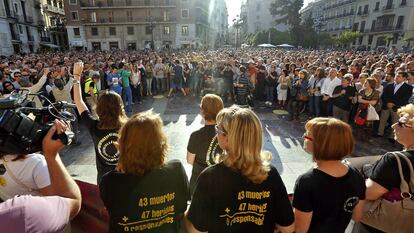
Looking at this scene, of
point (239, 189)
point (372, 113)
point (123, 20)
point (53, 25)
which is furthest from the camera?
point (53, 25)

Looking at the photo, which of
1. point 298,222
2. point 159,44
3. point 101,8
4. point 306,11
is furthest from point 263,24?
point 298,222

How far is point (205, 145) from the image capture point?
113 inches

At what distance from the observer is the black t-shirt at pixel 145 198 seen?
167cm

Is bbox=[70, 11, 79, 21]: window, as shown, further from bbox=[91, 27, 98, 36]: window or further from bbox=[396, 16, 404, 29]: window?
bbox=[396, 16, 404, 29]: window

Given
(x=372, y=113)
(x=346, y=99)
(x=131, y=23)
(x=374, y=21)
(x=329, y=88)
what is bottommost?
(x=372, y=113)

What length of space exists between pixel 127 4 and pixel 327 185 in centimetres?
5237

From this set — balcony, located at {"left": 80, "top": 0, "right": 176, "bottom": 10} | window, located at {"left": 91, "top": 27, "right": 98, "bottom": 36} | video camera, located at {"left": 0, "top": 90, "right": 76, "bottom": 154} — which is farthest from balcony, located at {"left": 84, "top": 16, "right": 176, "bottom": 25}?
video camera, located at {"left": 0, "top": 90, "right": 76, "bottom": 154}

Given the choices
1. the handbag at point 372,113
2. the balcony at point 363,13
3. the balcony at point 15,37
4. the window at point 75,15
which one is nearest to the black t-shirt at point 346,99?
the handbag at point 372,113

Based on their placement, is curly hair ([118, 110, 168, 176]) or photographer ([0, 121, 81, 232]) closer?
photographer ([0, 121, 81, 232])

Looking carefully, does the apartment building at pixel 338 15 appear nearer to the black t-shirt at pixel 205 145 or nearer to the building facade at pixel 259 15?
the building facade at pixel 259 15

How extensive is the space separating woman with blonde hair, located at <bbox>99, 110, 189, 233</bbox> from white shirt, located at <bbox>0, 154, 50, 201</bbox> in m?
0.37

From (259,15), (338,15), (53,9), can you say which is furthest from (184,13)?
(338,15)

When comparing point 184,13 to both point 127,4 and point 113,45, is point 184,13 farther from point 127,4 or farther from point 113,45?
point 113,45

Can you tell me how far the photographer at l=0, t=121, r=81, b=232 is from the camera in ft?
3.66
